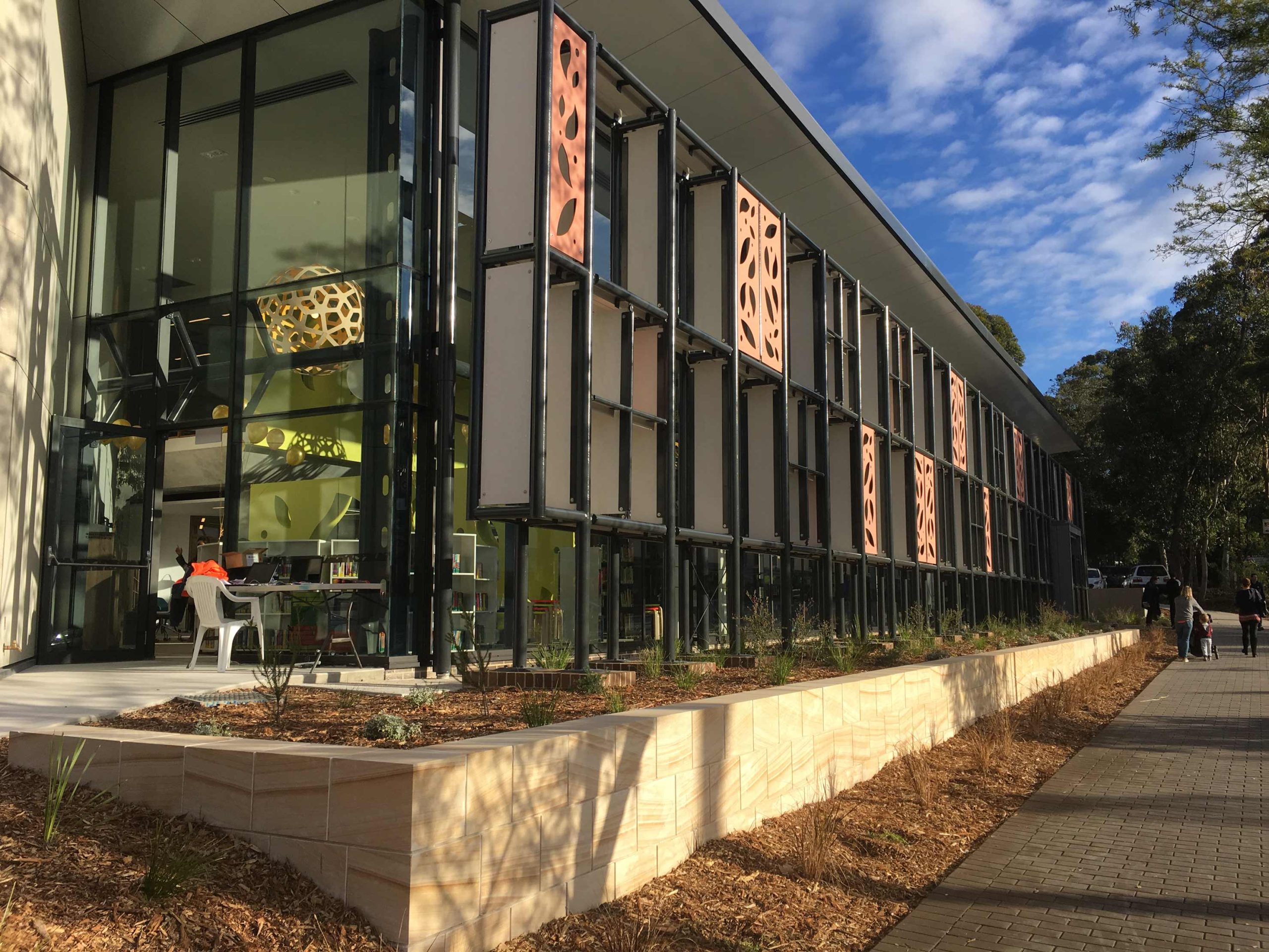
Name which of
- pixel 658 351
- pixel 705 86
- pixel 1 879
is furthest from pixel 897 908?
pixel 705 86

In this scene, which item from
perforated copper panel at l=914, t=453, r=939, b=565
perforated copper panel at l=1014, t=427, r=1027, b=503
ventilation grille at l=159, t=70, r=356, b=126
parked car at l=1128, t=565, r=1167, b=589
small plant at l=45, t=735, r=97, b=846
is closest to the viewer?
small plant at l=45, t=735, r=97, b=846

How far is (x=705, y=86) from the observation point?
14188 mm

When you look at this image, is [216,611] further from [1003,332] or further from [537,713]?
[1003,332]

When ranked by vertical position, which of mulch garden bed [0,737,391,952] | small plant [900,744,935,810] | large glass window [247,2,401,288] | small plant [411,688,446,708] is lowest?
small plant [900,744,935,810]

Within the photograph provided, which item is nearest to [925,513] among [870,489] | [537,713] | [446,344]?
[870,489]

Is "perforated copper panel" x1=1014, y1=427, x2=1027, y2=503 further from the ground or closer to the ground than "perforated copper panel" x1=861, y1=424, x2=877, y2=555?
further from the ground

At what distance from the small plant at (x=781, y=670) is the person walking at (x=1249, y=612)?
54.9ft

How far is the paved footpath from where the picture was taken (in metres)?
4.73

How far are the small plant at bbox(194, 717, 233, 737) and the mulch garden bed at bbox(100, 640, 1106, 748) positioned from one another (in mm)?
25

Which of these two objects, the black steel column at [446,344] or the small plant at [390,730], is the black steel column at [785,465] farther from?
the small plant at [390,730]

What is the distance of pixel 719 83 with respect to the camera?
14.1 metres

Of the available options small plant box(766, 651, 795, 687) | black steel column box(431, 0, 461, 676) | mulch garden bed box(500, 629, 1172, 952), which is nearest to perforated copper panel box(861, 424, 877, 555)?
small plant box(766, 651, 795, 687)

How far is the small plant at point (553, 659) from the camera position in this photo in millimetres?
8430

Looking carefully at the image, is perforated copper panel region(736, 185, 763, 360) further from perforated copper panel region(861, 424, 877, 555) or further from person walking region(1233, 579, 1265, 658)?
person walking region(1233, 579, 1265, 658)
